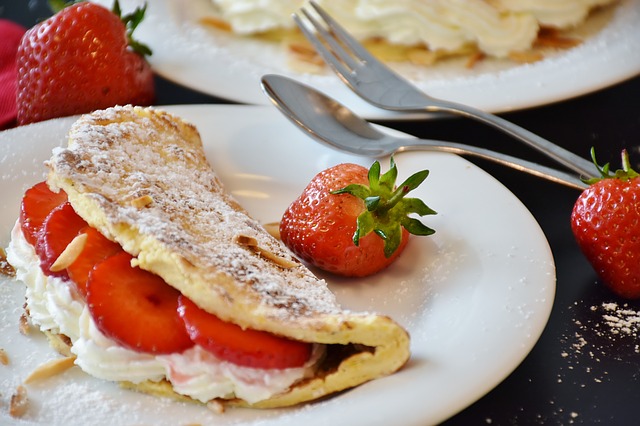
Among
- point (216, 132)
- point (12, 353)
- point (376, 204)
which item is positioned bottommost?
point (12, 353)

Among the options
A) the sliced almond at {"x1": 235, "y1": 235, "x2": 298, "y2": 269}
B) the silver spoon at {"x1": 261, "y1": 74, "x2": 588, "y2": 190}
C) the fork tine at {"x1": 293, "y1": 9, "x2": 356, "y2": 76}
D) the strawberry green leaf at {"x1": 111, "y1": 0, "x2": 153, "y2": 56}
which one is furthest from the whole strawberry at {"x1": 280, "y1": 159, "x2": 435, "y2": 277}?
the strawberry green leaf at {"x1": 111, "y1": 0, "x2": 153, "y2": 56}

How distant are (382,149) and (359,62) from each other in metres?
0.45

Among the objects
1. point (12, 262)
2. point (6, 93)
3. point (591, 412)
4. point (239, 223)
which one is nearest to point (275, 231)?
point (239, 223)

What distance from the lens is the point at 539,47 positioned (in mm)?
2281

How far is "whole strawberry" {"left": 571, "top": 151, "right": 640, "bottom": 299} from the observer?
4.54ft

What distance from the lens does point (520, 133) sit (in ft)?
5.58

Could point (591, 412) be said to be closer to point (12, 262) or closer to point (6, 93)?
point (12, 262)

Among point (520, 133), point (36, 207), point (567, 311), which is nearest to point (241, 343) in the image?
point (36, 207)

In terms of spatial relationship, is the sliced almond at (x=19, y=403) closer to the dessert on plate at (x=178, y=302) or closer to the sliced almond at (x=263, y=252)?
the dessert on plate at (x=178, y=302)

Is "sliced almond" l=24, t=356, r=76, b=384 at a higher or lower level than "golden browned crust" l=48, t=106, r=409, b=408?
lower

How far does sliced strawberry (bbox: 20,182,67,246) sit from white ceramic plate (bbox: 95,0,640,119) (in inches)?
22.7

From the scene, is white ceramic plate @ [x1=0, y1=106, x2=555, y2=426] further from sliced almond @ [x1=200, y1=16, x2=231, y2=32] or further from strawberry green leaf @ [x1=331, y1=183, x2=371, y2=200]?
sliced almond @ [x1=200, y1=16, x2=231, y2=32]

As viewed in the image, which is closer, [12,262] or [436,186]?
[12,262]

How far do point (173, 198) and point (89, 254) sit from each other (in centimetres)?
17
